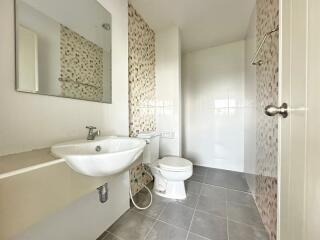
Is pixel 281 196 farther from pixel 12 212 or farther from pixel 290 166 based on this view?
pixel 12 212

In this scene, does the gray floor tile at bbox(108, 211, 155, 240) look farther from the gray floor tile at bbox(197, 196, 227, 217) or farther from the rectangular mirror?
the rectangular mirror

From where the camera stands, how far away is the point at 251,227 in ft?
4.04

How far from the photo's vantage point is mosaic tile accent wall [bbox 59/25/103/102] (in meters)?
0.93

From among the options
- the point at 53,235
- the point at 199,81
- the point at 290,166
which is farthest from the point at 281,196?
the point at 199,81

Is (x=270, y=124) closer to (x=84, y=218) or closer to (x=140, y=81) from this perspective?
(x=140, y=81)

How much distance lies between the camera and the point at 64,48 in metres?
0.94

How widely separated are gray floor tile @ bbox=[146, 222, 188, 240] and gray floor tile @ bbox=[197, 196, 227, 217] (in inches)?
15.0

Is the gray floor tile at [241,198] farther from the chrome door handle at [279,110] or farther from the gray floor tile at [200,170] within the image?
the chrome door handle at [279,110]

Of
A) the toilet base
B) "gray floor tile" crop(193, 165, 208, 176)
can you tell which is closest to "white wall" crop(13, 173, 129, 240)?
the toilet base

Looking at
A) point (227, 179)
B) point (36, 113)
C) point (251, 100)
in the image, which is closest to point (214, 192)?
point (227, 179)

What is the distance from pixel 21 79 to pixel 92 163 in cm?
55

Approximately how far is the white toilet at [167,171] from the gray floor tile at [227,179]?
2.09ft

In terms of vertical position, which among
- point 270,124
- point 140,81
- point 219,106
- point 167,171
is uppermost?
point 140,81

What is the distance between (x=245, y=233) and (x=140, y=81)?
1.84 metres
